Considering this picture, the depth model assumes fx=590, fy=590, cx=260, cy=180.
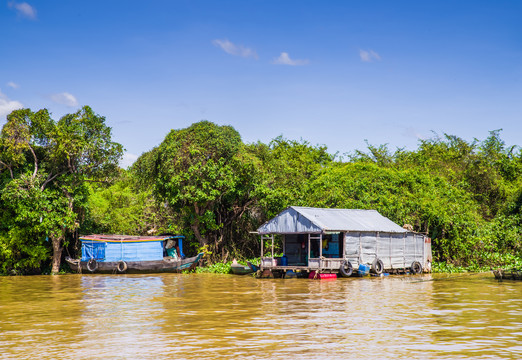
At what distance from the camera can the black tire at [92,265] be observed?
2930 cm

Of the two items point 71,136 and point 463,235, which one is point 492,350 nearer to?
point 463,235

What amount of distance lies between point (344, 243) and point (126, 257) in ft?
37.2

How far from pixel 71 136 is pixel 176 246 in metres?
7.81

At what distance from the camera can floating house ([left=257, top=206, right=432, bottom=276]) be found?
2433 cm

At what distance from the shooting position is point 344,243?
80.7 feet

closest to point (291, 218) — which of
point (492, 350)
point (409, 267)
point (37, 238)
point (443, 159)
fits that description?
point (409, 267)

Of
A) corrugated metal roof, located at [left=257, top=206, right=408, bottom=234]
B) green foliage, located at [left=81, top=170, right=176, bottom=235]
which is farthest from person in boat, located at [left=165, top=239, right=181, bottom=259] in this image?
corrugated metal roof, located at [left=257, top=206, right=408, bottom=234]

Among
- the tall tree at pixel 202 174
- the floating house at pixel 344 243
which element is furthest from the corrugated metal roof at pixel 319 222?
the tall tree at pixel 202 174

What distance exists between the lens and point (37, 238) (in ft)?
97.0

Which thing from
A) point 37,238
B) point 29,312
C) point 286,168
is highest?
point 286,168

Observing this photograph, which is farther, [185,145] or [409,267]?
[185,145]

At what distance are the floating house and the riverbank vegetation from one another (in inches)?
90.2

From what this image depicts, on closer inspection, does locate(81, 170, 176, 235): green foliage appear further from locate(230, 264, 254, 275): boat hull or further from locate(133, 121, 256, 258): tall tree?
locate(230, 264, 254, 275): boat hull

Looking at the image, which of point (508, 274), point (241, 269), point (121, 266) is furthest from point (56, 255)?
A: point (508, 274)
